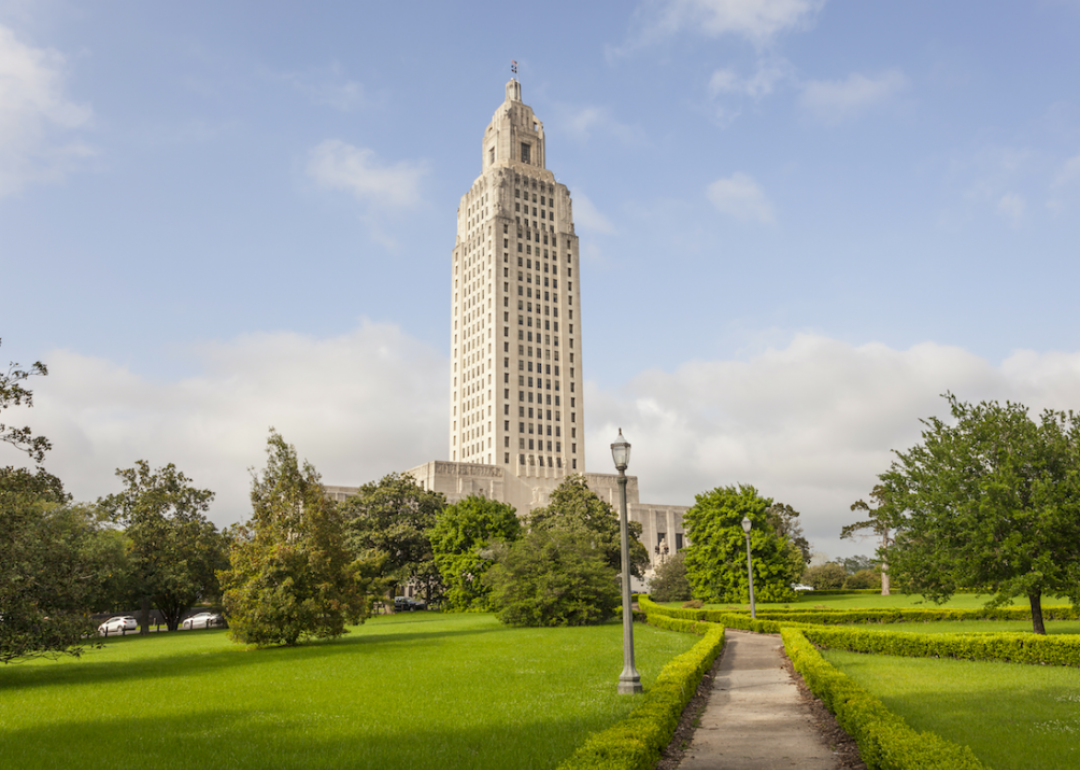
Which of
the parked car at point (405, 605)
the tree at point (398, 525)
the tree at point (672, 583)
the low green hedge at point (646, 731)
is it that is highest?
the tree at point (398, 525)

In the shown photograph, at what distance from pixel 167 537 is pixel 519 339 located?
259 feet

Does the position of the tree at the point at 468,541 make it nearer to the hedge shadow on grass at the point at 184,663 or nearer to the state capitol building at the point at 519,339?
the hedge shadow on grass at the point at 184,663

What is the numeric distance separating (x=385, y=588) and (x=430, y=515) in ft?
57.4

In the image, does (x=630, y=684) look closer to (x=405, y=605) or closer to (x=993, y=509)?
(x=993, y=509)

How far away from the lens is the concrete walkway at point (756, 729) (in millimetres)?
10219

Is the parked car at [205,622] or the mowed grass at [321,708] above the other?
the mowed grass at [321,708]

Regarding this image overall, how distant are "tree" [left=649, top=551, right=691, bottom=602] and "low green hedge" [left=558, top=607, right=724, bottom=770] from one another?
164 ft

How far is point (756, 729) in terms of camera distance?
12.4 meters

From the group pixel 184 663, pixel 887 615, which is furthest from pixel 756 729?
pixel 887 615

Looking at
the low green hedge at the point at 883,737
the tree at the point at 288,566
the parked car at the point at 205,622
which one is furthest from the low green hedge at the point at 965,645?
the parked car at the point at 205,622

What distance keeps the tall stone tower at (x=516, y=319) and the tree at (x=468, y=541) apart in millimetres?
49648

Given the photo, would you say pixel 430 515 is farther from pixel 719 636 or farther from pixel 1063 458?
pixel 1063 458

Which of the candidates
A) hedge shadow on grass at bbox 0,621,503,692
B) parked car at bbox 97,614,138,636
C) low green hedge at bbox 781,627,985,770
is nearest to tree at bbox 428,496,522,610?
parked car at bbox 97,614,138,636

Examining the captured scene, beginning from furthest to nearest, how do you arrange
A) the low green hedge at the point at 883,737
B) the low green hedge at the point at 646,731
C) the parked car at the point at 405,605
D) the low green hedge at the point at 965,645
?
the parked car at the point at 405,605, the low green hedge at the point at 965,645, the low green hedge at the point at 646,731, the low green hedge at the point at 883,737
